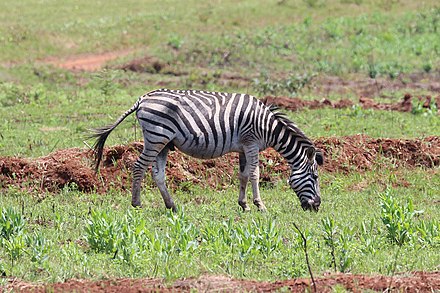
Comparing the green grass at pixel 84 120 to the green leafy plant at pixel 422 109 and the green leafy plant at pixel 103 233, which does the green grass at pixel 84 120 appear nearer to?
the green leafy plant at pixel 422 109

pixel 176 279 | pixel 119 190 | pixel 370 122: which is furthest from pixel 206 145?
pixel 370 122

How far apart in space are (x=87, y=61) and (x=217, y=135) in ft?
62.8

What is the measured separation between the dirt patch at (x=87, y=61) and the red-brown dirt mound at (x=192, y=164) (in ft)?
47.5

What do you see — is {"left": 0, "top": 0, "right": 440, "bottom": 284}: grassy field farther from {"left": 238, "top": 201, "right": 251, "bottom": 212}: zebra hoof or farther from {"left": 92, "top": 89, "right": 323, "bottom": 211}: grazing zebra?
{"left": 92, "top": 89, "right": 323, "bottom": 211}: grazing zebra

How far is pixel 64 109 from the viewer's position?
21969 millimetres

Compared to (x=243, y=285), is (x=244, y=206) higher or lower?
lower

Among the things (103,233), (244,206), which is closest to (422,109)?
(244,206)

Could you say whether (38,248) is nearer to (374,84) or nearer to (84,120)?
(84,120)

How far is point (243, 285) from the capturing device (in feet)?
25.5

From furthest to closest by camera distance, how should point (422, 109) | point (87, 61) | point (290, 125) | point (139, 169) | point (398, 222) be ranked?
point (87, 61)
point (422, 109)
point (290, 125)
point (139, 169)
point (398, 222)

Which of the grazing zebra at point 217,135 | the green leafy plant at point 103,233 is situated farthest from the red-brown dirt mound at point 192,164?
the green leafy plant at point 103,233

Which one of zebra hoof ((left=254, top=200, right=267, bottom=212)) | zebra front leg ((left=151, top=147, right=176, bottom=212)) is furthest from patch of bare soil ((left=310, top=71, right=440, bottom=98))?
zebra front leg ((left=151, top=147, right=176, bottom=212))

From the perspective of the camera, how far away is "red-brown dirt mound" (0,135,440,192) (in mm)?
14148

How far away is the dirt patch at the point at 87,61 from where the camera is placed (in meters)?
29.6
